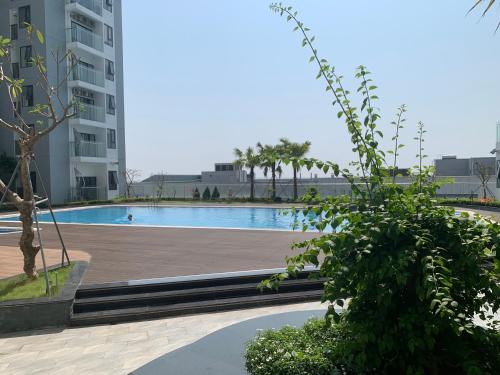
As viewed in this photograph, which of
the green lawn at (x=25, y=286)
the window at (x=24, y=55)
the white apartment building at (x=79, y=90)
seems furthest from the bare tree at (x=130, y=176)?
the green lawn at (x=25, y=286)

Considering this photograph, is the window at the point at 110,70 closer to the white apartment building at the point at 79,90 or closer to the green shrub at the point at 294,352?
the white apartment building at the point at 79,90

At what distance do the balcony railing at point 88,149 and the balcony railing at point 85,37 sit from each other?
722 centimetres

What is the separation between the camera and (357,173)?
9.66 ft

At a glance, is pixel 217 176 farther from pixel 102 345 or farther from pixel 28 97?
pixel 102 345

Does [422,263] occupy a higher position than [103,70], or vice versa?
[103,70]

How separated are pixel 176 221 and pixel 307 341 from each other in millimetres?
19379

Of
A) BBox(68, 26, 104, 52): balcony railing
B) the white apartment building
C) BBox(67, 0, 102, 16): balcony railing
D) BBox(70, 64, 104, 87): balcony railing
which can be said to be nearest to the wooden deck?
the white apartment building

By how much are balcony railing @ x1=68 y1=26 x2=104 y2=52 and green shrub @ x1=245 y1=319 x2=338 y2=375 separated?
31.2m

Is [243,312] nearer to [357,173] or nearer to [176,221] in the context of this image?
[357,173]

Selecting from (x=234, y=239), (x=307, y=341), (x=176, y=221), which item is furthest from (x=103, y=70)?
(x=307, y=341)

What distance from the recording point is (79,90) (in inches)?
1212

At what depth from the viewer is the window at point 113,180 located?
111ft

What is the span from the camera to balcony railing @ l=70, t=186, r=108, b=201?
3055 cm

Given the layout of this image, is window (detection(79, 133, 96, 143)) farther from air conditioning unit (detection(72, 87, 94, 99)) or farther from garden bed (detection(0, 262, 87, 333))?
garden bed (detection(0, 262, 87, 333))
